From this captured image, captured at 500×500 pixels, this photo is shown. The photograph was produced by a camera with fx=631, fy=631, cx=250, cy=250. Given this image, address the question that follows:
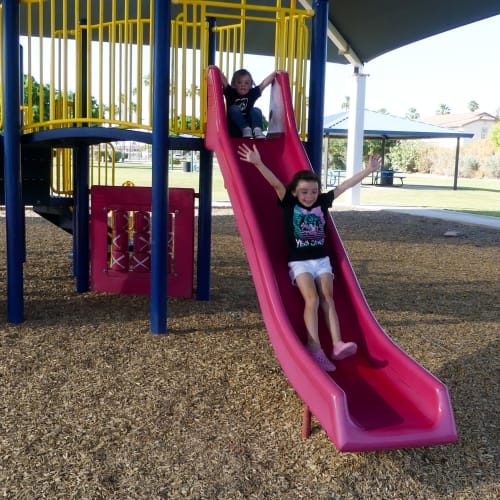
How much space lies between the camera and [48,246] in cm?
1011

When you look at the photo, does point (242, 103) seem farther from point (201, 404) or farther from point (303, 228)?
point (201, 404)

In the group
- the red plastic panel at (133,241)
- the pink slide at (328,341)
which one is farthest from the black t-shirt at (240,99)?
the red plastic panel at (133,241)

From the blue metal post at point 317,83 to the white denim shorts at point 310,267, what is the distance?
1.49m

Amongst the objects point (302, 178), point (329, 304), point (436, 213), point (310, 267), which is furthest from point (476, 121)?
point (329, 304)

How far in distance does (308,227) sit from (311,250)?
0.55ft

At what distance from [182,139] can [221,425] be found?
267 cm

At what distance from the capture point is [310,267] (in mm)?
4273

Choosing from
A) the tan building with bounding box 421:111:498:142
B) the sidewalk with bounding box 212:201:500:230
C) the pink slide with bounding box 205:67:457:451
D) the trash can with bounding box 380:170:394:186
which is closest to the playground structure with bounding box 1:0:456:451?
the pink slide with bounding box 205:67:457:451

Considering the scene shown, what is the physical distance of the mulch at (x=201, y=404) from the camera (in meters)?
3.07

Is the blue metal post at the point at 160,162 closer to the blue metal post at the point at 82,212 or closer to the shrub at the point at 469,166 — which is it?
the blue metal post at the point at 82,212

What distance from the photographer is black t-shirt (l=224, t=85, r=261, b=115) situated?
560 centimetres

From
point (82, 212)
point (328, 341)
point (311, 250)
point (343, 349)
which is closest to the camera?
point (343, 349)

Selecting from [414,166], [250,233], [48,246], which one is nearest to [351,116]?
[48,246]

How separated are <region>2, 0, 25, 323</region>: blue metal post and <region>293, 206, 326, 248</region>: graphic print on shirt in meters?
2.63
